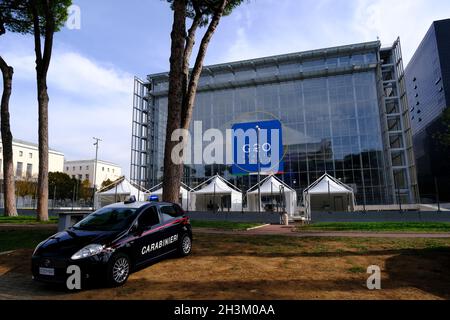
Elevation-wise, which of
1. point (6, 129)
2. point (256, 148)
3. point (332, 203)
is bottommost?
point (332, 203)

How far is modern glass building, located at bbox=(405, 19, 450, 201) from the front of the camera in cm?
5447

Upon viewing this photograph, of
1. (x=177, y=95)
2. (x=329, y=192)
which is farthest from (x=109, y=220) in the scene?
(x=329, y=192)

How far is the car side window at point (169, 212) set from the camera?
293 inches

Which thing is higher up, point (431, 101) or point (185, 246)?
point (431, 101)

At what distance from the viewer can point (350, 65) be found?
4669 centimetres

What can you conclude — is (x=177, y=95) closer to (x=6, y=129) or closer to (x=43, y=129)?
(x=43, y=129)

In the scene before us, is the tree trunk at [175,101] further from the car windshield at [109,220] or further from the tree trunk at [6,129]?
the tree trunk at [6,129]

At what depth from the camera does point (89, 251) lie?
5441 millimetres

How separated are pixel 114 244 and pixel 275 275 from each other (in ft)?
10.3

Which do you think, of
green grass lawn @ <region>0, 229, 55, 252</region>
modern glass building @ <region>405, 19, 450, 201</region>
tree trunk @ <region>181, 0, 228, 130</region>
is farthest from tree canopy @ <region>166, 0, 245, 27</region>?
modern glass building @ <region>405, 19, 450, 201</region>

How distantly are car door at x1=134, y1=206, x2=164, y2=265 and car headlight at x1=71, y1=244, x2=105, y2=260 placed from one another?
0.82m

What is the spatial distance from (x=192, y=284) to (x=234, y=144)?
143ft

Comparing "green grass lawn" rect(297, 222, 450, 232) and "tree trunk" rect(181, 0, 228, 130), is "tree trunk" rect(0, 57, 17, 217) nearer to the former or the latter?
"tree trunk" rect(181, 0, 228, 130)

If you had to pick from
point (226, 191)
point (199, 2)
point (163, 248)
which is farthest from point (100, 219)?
point (226, 191)
